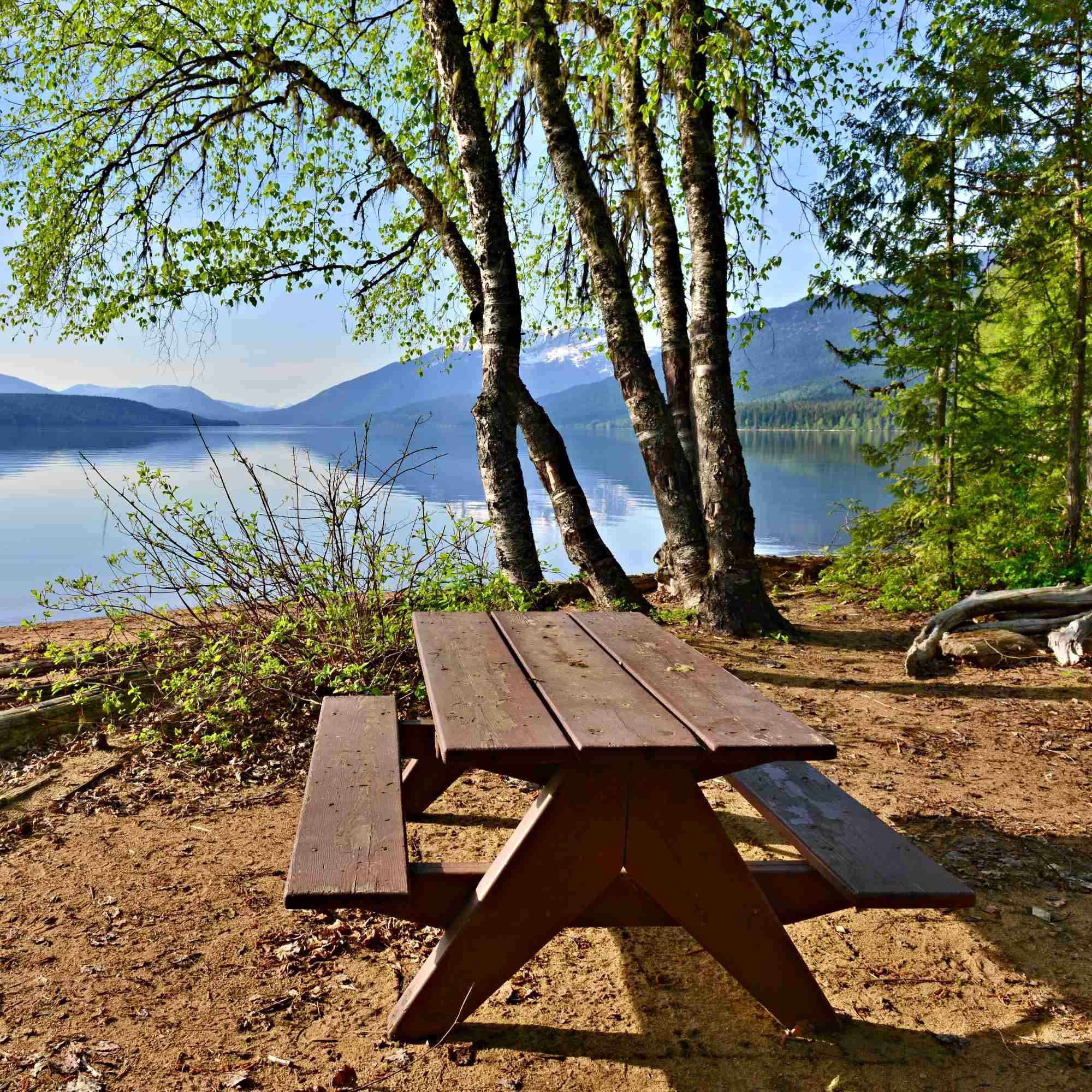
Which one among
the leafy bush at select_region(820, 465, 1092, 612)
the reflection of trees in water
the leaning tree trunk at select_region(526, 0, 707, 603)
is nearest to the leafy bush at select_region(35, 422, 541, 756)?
the leaning tree trunk at select_region(526, 0, 707, 603)

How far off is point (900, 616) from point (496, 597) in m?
4.53

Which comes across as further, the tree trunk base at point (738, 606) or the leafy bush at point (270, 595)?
the tree trunk base at point (738, 606)

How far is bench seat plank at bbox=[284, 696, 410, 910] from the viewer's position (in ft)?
6.98

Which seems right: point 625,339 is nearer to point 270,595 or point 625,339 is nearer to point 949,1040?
point 270,595

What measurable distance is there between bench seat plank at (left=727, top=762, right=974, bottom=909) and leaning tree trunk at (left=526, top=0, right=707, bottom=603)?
468 centimetres

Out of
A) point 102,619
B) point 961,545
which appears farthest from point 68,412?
point 961,545

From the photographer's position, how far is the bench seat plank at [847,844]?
7.50 ft

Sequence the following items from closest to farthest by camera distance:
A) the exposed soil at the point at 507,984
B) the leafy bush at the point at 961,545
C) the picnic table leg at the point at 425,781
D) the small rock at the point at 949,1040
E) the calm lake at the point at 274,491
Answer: the exposed soil at the point at 507,984, the small rock at the point at 949,1040, the picnic table leg at the point at 425,781, the leafy bush at the point at 961,545, the calm lake at the point at 274,491

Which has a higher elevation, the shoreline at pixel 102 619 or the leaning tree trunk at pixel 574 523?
the leaning tree trunk at pixel 574 523

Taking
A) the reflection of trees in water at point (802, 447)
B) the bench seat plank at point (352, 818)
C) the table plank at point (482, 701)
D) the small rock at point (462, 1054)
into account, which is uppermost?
the table plank at point (482, 701)

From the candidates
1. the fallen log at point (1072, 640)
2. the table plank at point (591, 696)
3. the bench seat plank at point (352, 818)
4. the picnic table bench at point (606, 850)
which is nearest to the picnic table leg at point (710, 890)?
the picnic table bench at point (606, 850)

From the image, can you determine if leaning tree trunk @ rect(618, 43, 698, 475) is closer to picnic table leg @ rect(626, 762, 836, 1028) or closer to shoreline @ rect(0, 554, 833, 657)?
shoreline @ rect(0, 554, 833, 657)

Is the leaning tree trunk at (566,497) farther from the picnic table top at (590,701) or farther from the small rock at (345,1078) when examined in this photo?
the small rock at (345,1078)

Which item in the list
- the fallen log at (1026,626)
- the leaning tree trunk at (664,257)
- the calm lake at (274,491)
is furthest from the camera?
the calm lake at (274,491)
